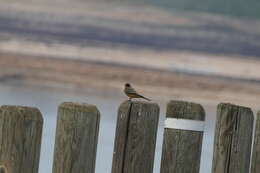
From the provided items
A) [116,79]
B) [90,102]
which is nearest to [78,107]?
[90,102]

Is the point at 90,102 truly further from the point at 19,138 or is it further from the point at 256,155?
the point at 19,138

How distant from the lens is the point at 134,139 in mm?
3711

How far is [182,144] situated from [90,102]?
38.3 feet

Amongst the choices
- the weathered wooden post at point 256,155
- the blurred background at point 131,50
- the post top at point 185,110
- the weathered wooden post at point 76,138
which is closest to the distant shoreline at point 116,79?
the blurred background at point 131,50

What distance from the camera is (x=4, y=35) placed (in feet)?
79.1

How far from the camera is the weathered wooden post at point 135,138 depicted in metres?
3.71

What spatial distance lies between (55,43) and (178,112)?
20.3 m

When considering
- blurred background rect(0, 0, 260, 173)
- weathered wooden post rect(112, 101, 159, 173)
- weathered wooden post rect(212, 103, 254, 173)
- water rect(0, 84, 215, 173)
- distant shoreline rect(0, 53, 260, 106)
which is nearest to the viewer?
weathered wooden post rect(112, 101, 159, 173)

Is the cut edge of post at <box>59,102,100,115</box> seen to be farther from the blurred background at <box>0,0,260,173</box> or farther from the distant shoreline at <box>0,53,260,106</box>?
the distant shoreline at <box>0,53,260,106</box>

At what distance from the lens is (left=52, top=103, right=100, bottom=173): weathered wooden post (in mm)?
3545

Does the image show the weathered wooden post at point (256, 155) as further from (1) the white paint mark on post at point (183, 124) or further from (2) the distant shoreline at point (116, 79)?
(2) the distant shoreline at point (116, 79)

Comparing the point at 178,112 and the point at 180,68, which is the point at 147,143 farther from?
the point at 180,68

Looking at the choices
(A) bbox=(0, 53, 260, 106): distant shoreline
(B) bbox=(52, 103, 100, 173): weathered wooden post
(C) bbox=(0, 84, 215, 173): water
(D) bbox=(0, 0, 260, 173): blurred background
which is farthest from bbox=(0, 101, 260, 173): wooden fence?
(A) bbox=(0, 53, 260, 106): distant shoreline

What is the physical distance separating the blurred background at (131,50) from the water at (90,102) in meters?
0.07
